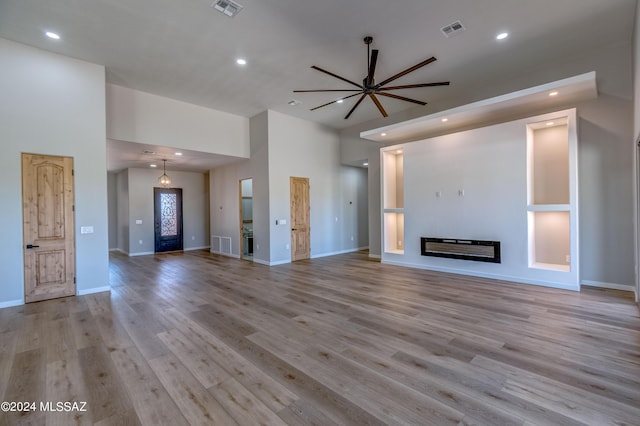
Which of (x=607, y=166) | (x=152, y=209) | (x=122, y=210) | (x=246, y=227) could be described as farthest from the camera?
(x=246, y=227)

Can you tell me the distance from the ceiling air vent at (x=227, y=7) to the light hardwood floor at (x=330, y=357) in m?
3.94

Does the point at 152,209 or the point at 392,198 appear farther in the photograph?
the point at 152,209

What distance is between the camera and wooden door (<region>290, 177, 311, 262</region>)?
311 inches

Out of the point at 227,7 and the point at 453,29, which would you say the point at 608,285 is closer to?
the point at 453,29

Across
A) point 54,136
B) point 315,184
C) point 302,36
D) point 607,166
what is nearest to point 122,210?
point 54,136

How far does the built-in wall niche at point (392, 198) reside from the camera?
7.31m

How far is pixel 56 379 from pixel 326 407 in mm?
2278

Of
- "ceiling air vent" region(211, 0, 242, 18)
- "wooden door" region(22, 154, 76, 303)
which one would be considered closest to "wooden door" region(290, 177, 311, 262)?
"ceiling air vent" region(211, 0, 242, 18)

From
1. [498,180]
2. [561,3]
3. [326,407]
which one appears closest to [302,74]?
[561,3]

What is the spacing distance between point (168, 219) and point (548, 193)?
1081 cm

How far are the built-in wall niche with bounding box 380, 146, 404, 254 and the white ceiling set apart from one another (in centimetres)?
212

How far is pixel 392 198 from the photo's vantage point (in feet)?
24.9

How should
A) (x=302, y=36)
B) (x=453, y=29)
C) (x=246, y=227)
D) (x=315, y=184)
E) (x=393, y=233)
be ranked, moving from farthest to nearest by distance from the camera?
(x=246, y=227) → (x=315, y=184) → (x=393, y=233) → (x=302, y=36) → (x=453, y=29)

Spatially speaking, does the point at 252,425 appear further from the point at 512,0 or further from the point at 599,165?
the point at 599,165
